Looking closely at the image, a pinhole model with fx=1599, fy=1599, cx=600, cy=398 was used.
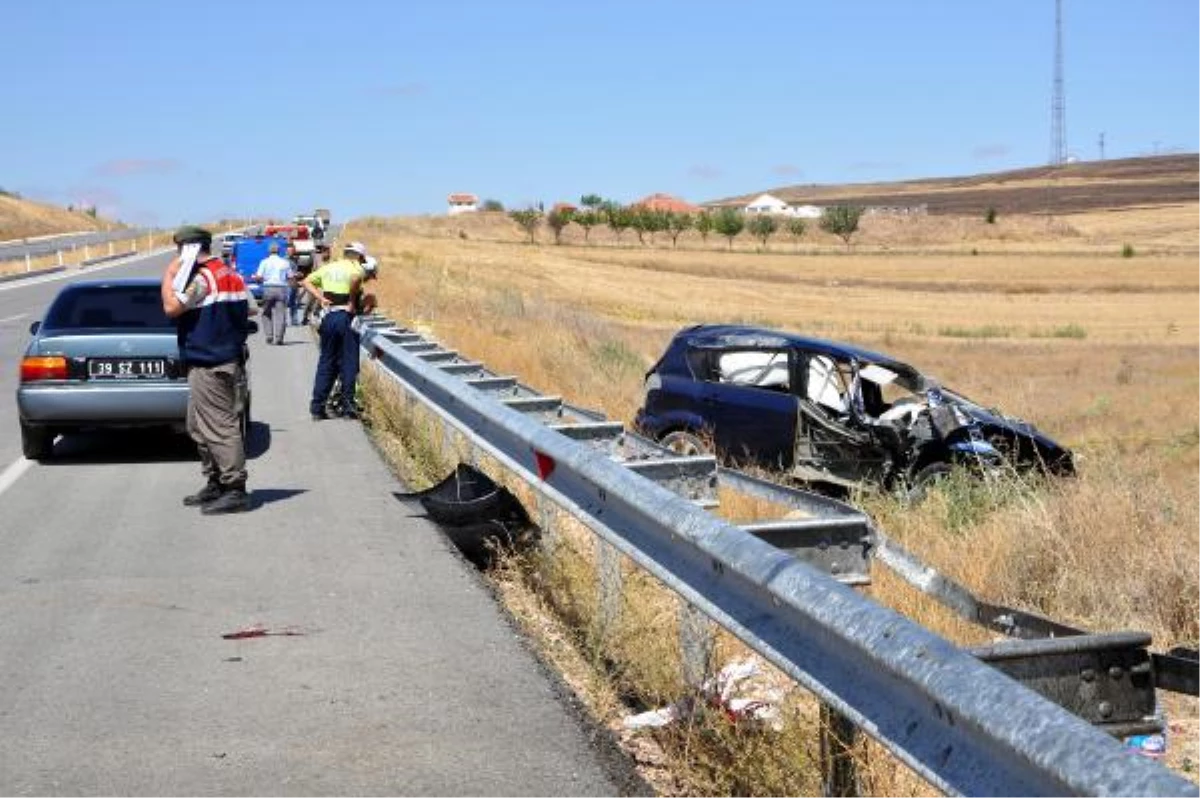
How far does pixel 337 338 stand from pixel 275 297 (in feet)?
33.4

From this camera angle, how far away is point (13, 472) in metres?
12.4

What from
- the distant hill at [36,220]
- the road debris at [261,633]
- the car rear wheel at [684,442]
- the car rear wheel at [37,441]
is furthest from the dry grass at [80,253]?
the road debris at [261,633]

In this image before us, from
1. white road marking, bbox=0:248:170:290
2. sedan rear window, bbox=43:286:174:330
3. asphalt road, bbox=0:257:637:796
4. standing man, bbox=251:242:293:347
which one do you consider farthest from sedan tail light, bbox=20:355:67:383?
white road marking, bbox=0:248:170:290

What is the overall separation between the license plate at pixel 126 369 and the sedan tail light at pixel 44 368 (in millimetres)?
215

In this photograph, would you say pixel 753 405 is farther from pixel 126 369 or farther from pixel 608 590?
pixel 608 590

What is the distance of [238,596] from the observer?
25.8ft

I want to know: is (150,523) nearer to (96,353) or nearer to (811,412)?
(96,353)

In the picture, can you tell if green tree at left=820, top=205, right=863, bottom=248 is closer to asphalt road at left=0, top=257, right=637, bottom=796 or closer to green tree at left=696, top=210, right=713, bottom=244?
green tree at left=696, top=210, right=713, bottom=244

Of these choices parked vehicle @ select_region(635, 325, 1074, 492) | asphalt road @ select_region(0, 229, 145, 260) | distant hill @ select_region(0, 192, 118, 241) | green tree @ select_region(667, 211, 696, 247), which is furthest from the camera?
green tree @ select_region(667, 211, 696, 247)

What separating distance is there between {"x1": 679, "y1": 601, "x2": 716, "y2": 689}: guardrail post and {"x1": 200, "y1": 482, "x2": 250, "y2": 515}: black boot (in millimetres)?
5488

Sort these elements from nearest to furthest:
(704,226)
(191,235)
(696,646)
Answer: (696,646) < (191,235) < (704,226)

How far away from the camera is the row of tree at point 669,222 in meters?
148

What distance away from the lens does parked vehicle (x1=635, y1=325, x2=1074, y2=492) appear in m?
13.9

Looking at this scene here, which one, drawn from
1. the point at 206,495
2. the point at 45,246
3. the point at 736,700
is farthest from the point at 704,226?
the point at 736,700
